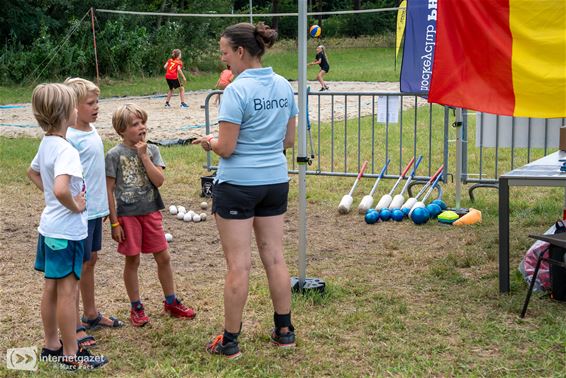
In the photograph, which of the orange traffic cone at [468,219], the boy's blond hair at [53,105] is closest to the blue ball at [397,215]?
the orange traffic cone at [468,219]

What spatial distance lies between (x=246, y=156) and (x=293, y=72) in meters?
29.4

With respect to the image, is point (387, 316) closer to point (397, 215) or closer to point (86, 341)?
point (86, 341)

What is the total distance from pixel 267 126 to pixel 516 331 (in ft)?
6.83

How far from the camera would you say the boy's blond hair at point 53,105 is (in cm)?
414

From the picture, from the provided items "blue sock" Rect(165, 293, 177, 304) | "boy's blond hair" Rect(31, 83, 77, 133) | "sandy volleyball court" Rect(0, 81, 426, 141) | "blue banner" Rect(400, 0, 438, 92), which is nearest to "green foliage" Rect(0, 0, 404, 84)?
"sandy volleyball court" Rect(0, 81, 426, 141)

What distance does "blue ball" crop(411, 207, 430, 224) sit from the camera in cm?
800

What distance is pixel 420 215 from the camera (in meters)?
7.99

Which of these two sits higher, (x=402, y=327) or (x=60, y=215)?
(x=60, y=215)

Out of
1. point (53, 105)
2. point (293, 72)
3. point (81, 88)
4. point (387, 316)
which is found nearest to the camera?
point (53, 105)

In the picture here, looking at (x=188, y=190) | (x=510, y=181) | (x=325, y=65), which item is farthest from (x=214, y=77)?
(x=510, y=181)

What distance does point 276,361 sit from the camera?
457cm

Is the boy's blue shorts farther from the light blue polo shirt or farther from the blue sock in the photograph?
the blue sock

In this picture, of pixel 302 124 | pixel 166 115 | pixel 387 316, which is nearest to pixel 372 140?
pixel 302 124

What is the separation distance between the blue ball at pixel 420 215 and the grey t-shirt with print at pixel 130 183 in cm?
363
